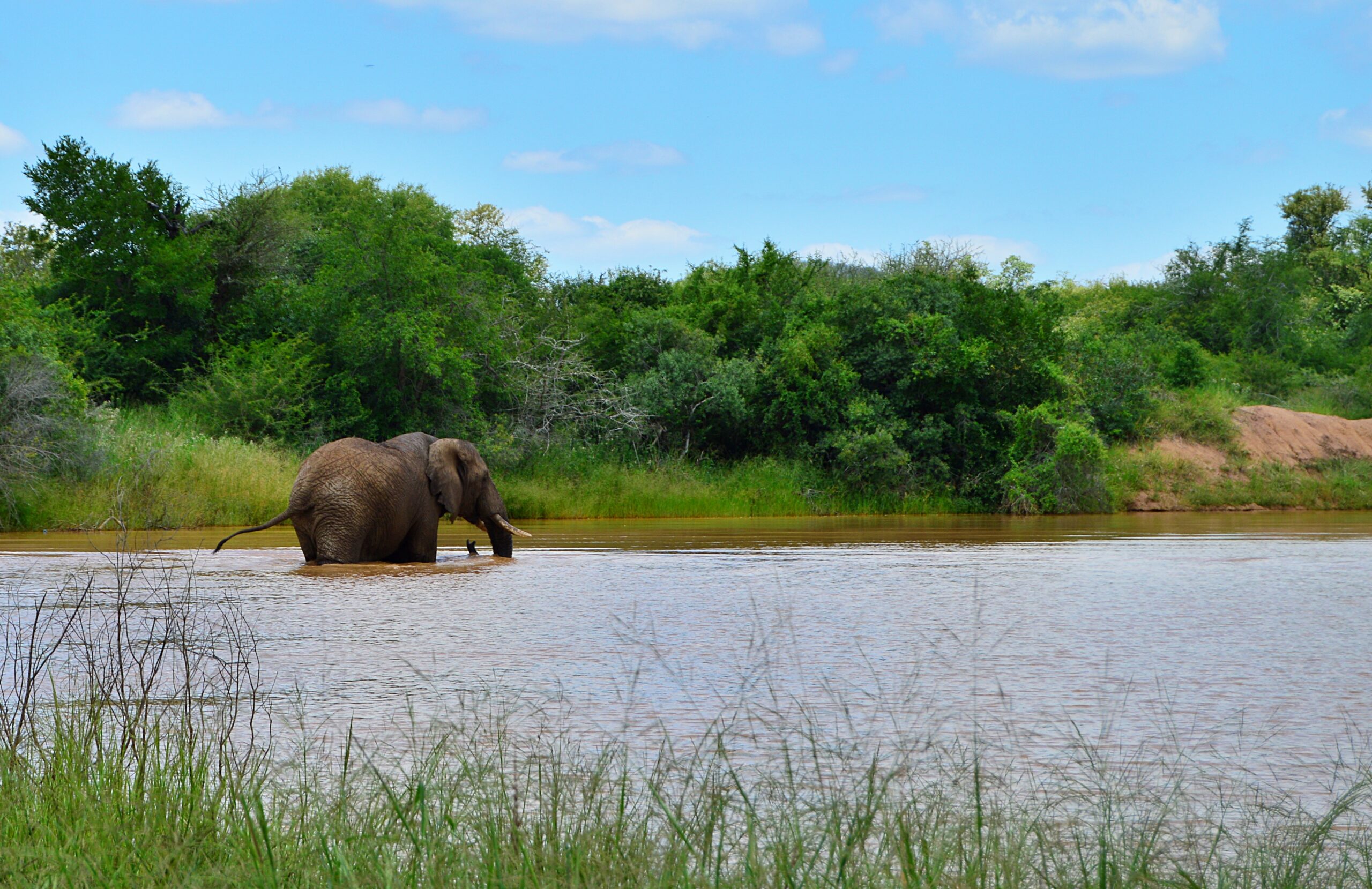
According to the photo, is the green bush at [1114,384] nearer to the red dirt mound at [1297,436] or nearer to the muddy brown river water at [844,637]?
the red dirt mound at [1297,436]

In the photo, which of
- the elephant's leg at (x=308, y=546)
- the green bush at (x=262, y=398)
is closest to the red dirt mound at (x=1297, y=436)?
the green bush at (x=262, y=398)

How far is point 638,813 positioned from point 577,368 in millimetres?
28270

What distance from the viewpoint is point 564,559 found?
666 inches

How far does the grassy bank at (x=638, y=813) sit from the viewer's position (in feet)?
11.6

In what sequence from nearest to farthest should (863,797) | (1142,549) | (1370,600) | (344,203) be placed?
1. (863,797)
2. (1370,600)
3. (1142,549)
4. (344,203)

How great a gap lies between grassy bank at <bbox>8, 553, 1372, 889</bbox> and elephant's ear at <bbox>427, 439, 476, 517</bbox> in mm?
10071

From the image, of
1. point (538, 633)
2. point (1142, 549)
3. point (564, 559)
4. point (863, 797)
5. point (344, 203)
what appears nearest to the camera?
point (863, 797)

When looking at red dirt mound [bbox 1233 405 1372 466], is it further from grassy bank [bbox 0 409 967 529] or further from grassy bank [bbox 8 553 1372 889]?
grassy bank [bbox 8 553 1372 889]

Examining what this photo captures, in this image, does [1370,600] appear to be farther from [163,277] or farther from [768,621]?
[163,277]

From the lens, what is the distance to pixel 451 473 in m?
16.7

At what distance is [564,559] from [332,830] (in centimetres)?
1295

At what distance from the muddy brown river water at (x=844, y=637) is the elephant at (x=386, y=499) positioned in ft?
1.43

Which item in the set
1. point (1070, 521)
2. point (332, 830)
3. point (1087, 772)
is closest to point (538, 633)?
point (1087, 772)

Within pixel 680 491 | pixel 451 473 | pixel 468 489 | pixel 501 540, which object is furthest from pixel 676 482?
pixel 451 473
